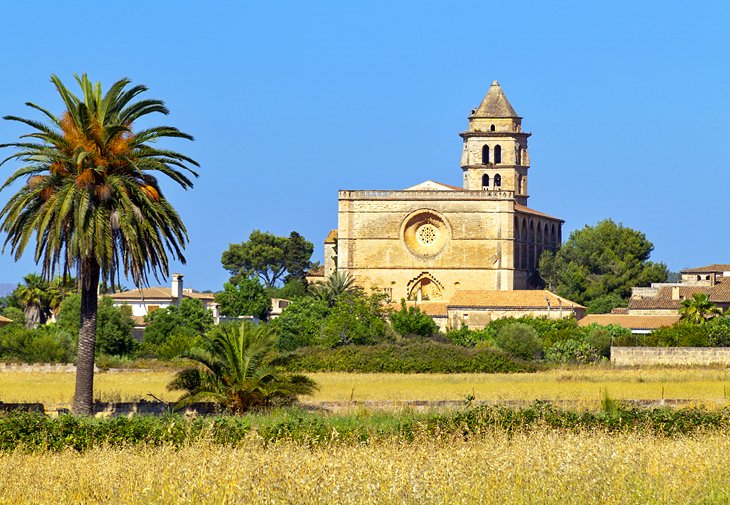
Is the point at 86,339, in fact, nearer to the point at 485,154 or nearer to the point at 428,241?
the point at 428,241

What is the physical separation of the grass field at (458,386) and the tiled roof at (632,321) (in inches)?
959

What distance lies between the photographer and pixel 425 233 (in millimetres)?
93000

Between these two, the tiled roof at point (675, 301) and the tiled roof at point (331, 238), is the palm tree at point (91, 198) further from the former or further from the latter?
the tiled roof at point (331, 238)

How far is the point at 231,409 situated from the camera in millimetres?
26938

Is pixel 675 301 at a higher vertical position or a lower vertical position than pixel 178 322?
higher

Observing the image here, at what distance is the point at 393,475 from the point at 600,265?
93.0 m

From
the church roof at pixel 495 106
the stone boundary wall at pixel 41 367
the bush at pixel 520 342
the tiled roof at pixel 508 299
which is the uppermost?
the church roof at pixel 495 106

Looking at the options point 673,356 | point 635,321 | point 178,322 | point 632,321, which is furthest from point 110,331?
point 632,321

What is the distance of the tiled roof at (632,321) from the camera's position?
74750 millimetres

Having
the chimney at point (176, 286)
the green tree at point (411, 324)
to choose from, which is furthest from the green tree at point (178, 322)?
the chimney at point (176, 286)

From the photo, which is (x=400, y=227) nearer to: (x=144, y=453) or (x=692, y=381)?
(x=692, y=381)

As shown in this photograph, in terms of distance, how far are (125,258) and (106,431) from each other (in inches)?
292

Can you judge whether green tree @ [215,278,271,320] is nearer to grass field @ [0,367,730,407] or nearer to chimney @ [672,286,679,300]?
chimney @ [672,286,679,300]

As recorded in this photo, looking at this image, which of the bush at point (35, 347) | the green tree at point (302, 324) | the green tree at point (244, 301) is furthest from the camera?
the green tree at point (244, 301)
